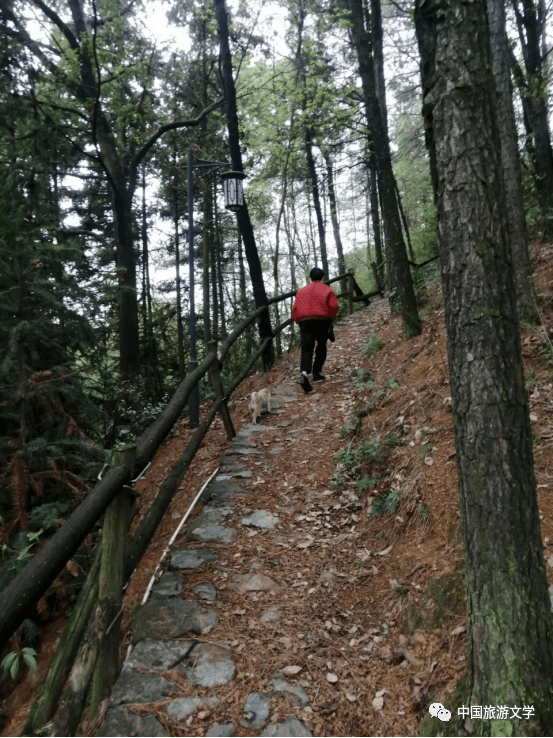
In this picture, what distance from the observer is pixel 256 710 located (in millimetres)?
2463

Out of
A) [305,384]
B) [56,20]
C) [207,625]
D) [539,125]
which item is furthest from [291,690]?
[56,20]

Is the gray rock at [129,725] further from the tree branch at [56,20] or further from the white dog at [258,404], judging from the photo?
the tree branch at [56,20]

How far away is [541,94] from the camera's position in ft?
24.2

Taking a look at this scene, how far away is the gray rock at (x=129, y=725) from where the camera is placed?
7.63 feet

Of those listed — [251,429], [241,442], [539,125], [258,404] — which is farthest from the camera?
[539,125]

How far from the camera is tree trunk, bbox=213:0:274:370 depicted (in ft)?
31.7

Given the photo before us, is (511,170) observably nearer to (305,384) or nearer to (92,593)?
(305,384)

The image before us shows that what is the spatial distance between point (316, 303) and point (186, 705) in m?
6.03

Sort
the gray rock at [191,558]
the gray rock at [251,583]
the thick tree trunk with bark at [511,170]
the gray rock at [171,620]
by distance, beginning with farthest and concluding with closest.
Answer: the thick tree trunk with bark at [511,170], the gray rock at [191,558], the gray rock at [251,583], the gray rock at [171,620]

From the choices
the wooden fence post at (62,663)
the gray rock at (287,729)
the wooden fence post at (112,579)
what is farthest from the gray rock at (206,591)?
the gray rock at (287,729)

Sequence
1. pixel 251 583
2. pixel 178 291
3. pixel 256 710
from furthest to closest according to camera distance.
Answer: pixel 178 291, pixel 251 583, pixel 256 710

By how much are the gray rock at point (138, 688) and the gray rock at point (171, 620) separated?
31cm

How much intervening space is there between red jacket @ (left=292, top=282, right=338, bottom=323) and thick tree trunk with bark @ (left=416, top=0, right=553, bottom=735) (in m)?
5.57

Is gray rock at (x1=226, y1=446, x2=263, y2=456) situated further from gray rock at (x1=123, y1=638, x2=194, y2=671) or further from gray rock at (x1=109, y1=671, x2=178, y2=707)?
gray rock at (x1=109, y1=671, x2=178, y2=707)
